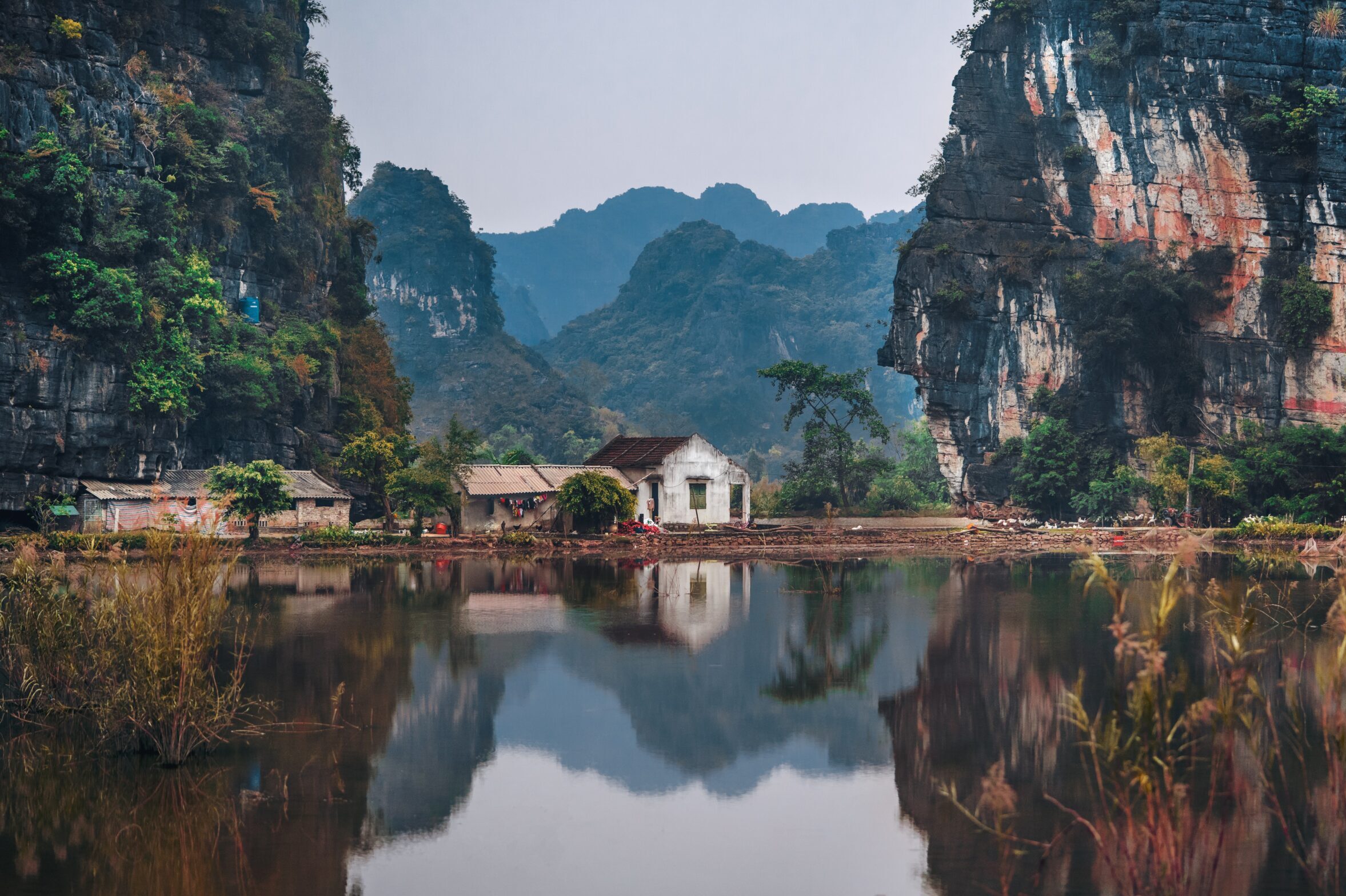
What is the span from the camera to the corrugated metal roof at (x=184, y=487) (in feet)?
131

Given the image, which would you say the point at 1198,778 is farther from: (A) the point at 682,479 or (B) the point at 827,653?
(A) the point at 682,479

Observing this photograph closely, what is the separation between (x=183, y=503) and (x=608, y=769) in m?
30.4

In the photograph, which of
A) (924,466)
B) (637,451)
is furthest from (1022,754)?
(924,466)

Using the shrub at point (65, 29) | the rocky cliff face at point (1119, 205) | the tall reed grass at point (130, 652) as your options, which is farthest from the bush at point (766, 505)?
the tall reed grass at point (130, 652)

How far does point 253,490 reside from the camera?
3678 cm

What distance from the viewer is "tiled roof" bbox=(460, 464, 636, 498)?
43.9m

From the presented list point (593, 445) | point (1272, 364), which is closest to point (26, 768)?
point (1272, 364)

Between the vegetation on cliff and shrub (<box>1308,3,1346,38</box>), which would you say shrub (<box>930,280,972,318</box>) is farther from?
the vegetation on cliff

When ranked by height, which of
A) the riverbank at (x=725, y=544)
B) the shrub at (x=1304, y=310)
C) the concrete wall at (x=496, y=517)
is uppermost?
the shrub at (x=1304, y=310)

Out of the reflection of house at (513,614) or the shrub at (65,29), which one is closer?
the reflection of house at (513,614)

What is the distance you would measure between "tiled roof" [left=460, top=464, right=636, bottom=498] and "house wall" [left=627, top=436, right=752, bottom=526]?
4.83ft

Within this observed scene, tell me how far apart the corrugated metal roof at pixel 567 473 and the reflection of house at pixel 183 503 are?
26.6ft

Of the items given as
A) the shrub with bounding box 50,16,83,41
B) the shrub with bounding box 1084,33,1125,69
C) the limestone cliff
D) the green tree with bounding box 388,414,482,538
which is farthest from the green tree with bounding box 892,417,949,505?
the shrub with bounding box 50,16,83,41

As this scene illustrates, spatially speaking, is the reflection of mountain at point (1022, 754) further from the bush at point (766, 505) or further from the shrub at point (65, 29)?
the shrub at point (65, 29)
